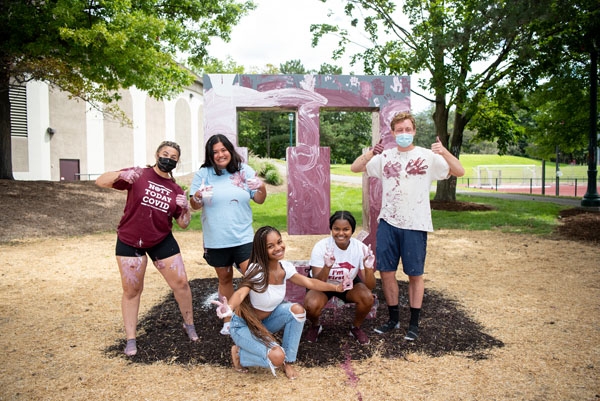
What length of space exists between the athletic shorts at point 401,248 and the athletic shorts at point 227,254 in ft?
3.89

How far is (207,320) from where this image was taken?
4.50 metres

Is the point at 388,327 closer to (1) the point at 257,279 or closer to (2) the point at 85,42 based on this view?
(1) the point at 257,279

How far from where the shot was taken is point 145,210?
11.6ft

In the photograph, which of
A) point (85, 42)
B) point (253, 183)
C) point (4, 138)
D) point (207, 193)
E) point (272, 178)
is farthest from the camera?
point (272, 178)

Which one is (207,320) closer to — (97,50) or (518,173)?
(97,50)

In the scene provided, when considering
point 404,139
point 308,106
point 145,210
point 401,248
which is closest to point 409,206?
point 401,248

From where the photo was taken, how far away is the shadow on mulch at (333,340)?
363 cm

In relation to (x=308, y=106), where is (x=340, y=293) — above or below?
below

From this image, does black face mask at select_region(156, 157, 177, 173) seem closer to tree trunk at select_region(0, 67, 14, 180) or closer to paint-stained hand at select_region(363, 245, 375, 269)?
paint-stained hand at select_region(363, 245, 375, 269)

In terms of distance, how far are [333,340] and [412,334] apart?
2.27 feet

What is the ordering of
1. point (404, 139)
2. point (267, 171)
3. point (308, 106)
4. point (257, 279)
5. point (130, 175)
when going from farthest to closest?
point (267, 171), point (308, 106), point (404, 139), point (130, 175), point (257, 279)

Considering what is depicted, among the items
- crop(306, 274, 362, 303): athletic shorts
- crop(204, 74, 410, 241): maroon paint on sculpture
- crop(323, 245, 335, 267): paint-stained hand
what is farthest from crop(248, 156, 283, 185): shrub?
crop(323, 245, 335, 267): paint-stained hand

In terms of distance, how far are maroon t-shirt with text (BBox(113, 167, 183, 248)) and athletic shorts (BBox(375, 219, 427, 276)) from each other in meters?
1.86

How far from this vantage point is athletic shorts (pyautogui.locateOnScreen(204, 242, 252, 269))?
150 inches
